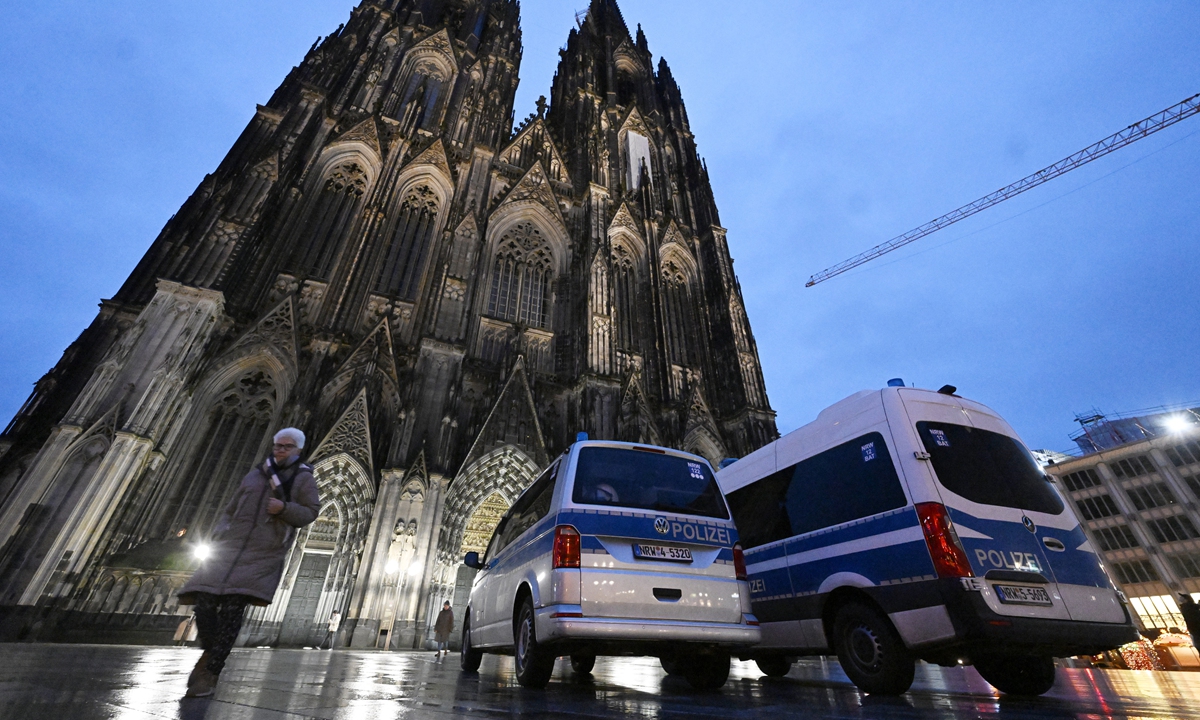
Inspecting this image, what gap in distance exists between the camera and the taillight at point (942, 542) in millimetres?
3645

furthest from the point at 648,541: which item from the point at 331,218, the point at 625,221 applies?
the point at 625,221

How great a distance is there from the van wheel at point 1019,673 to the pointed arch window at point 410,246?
56.7ft

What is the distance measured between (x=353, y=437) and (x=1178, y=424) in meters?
47.3

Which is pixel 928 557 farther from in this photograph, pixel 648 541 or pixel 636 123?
pixel 636 123

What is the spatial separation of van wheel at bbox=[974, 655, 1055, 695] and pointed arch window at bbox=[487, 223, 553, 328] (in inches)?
653

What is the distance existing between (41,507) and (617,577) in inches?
521

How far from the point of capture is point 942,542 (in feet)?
12.3

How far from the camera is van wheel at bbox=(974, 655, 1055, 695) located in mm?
4262

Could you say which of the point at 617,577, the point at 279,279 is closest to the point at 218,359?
the point at 279,279

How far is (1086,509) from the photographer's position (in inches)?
1348

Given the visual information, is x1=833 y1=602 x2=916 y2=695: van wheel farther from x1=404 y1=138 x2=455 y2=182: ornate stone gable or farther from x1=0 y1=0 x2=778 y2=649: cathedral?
x1=404 y1=138 x2=455 y2=182: ornate stone gable

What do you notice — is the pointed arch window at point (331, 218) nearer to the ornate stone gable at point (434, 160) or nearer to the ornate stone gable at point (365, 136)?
the ornate stone gable at point (365, 136)

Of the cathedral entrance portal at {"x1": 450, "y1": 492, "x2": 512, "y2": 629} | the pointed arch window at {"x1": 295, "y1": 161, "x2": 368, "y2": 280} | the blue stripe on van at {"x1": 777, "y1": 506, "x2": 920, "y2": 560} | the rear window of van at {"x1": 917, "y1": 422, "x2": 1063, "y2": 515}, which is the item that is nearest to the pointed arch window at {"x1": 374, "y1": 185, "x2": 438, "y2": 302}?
the pointed arch window at {"x1": 295, "y1": 161, "x2": 368, "y2": 280}

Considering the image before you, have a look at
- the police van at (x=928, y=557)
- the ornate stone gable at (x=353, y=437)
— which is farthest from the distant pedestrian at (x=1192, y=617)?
the ornate stone gable at (x=353, y=437)
